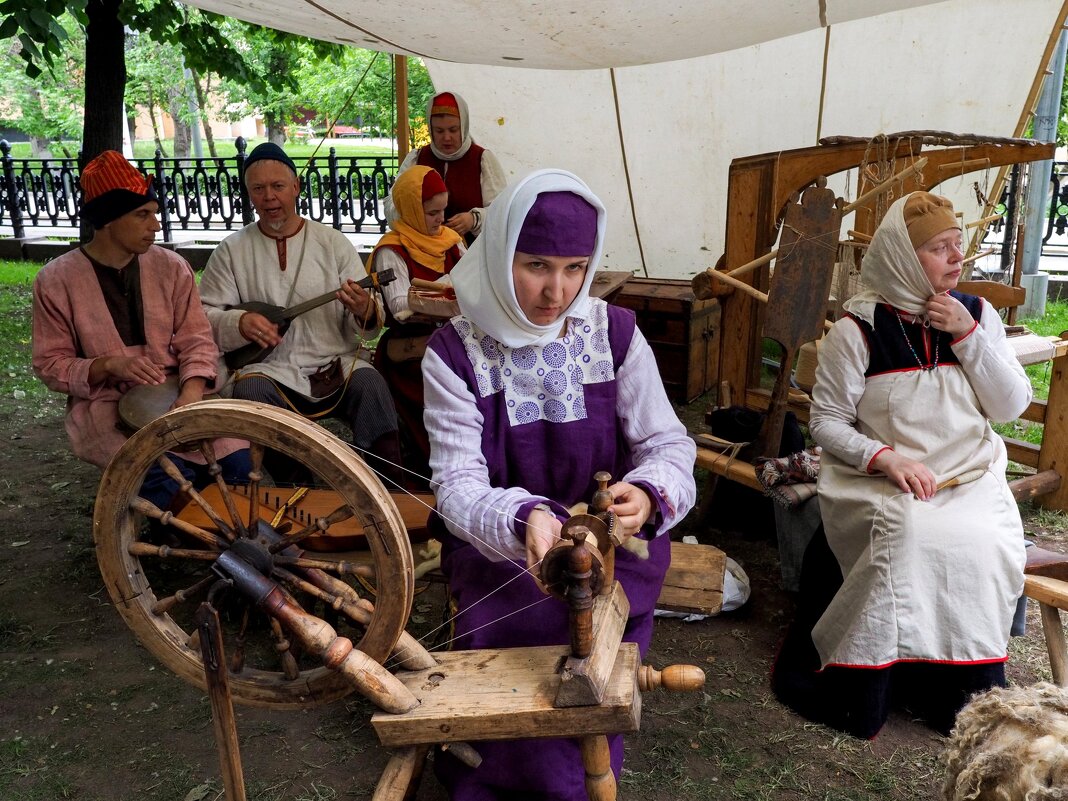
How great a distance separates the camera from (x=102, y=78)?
21.4ft

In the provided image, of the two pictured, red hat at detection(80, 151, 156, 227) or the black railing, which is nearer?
red hat at detection(80, 151, 156, 227)

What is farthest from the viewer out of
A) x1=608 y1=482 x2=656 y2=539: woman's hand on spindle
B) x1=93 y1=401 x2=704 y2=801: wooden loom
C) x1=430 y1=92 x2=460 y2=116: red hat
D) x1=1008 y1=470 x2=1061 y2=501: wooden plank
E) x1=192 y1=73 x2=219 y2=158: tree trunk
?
x1=192 y1=73 x2=219 y2=158: tree trunk

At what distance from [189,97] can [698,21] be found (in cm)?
2235

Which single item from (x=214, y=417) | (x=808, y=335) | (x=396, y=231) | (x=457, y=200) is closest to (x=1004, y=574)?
(x=808, y=335)

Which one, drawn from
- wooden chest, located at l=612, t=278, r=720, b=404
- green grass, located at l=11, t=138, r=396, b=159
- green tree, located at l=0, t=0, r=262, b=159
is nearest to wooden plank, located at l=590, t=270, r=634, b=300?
wooden chest, located at l=612, t=278, r=720, b=404

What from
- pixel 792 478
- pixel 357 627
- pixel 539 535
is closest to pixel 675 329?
pixel 792 478

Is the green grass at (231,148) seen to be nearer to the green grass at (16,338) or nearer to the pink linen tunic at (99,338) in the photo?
the green grass at (16,338)

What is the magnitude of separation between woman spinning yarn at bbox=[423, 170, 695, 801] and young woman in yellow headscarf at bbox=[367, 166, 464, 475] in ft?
6.54

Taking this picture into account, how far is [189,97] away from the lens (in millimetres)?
22812

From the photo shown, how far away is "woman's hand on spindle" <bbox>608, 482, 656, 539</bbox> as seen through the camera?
6.15 ft

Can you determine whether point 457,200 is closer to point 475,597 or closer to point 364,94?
point 475,597

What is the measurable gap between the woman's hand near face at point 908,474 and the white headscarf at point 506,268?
113cm

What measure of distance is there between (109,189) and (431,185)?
1.49m

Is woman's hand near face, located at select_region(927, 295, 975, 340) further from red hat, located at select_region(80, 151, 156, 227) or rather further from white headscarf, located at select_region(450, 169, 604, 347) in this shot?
red hat, located at select_region(80, 151, 156, 227)
